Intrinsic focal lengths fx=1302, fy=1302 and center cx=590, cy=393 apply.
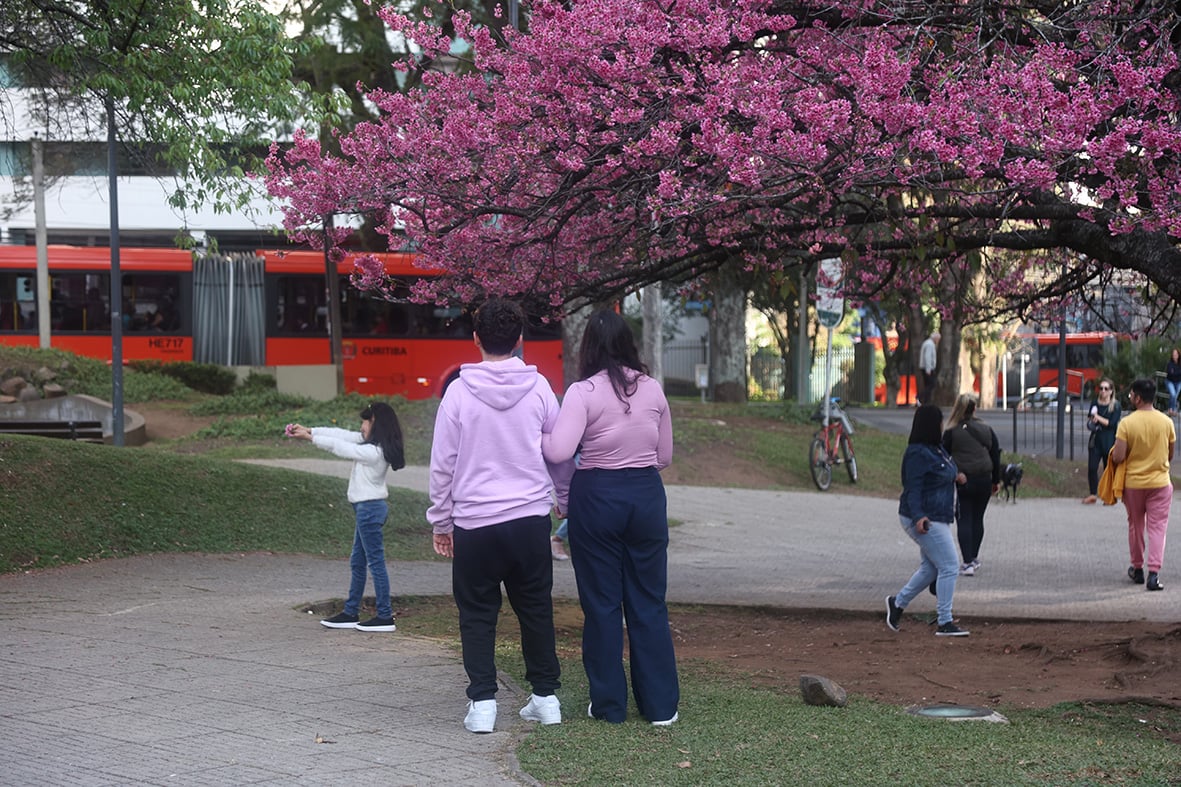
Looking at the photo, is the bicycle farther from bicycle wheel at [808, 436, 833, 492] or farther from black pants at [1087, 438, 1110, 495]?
black pants at [1087, 438, 1110, 495]

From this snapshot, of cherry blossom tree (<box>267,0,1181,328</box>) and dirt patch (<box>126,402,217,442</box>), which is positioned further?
dirt patch (<box>126,402,217,442</box>)

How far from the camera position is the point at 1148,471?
36.3ft

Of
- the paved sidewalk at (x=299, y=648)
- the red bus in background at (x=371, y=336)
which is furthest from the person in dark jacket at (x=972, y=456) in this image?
the red bus in background at (x=371, y=336)

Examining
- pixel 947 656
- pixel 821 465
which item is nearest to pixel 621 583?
pixel 947 656

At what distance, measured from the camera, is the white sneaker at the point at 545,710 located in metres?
5.88

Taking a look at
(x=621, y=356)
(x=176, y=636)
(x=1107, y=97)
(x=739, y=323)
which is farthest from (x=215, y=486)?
(x=739, y=323)

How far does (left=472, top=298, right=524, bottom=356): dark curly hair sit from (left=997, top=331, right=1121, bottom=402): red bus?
36637 millimetres

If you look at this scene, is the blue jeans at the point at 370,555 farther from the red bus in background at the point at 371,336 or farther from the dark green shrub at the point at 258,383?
the red bus in background at the point at 371,336

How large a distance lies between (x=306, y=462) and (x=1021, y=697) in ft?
41.9

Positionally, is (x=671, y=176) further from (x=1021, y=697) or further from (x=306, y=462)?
(x=306, y=462)

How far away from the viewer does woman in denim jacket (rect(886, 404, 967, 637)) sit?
29.8ft

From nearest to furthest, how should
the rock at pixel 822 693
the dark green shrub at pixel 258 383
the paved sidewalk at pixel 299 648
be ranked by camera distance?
the paved sidewalk at pixel 299 648 < the rock at pixel 822 693 < the dark green shrub at pixel 258 383

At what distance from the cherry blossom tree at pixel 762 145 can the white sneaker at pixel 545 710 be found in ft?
9.87

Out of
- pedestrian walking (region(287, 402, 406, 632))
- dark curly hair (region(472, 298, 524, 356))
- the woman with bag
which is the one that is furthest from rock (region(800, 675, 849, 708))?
the woman with bag
